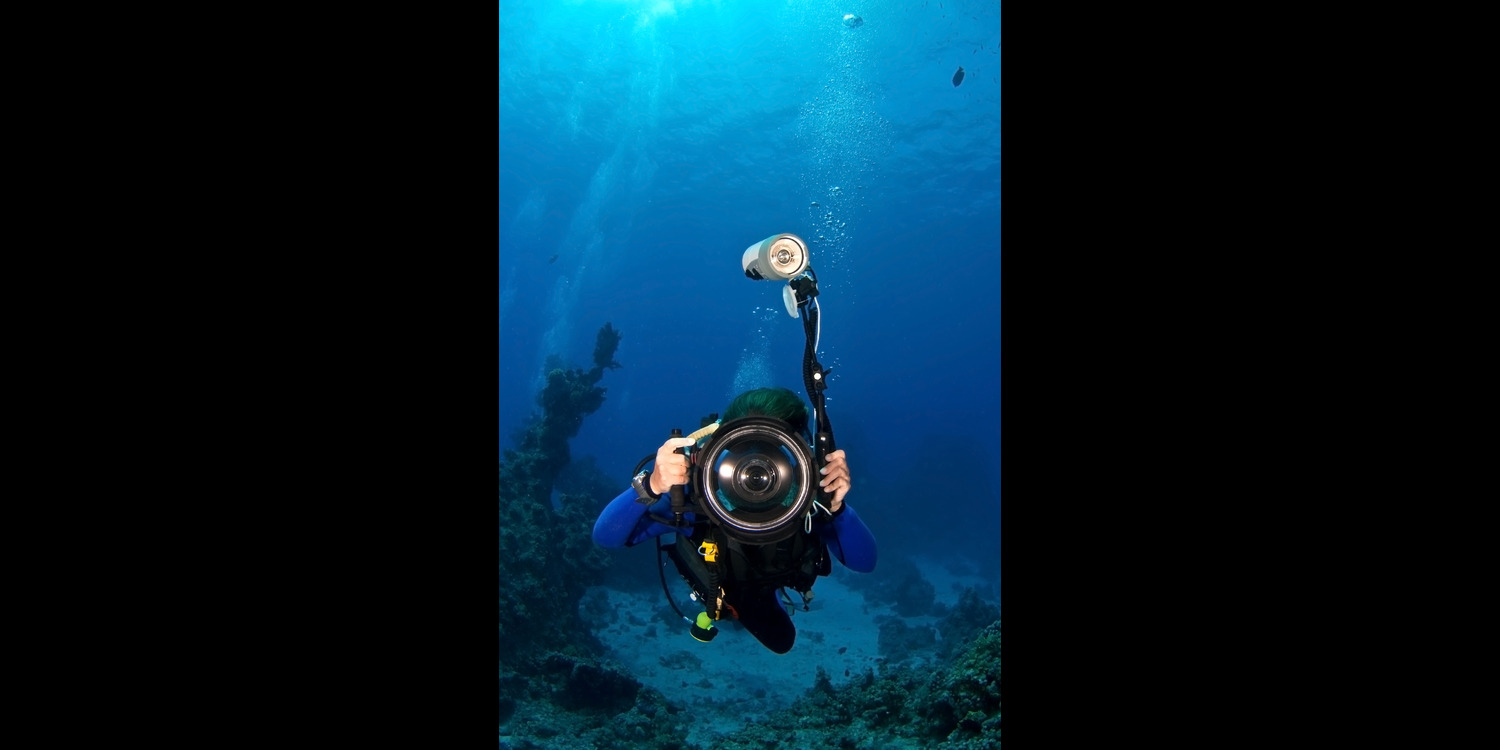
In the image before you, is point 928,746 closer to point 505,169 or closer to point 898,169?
point 898,169

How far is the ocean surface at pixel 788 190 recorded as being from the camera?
870 inches

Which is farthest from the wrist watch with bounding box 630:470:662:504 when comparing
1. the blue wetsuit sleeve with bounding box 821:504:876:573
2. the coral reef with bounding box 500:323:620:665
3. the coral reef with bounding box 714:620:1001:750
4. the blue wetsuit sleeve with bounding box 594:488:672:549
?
the coral reef with bounding box 500:323:620:665

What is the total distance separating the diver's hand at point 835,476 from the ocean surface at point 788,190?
3916 mm

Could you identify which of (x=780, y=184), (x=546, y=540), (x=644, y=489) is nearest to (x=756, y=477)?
(x=644, y=489)

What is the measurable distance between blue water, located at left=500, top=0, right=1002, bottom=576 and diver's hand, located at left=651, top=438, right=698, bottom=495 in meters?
6.96

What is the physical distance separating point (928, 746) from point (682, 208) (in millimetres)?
38662

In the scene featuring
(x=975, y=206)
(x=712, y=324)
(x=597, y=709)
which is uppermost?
(x=712, y=324)

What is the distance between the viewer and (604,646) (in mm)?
12281

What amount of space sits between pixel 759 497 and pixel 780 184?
33.8m

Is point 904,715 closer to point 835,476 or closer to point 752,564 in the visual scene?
point 752,564

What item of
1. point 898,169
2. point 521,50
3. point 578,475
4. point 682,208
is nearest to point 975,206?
point 898,169

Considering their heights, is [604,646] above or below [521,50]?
below

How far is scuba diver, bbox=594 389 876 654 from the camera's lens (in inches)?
105

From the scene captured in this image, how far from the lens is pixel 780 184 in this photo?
1335 inches
